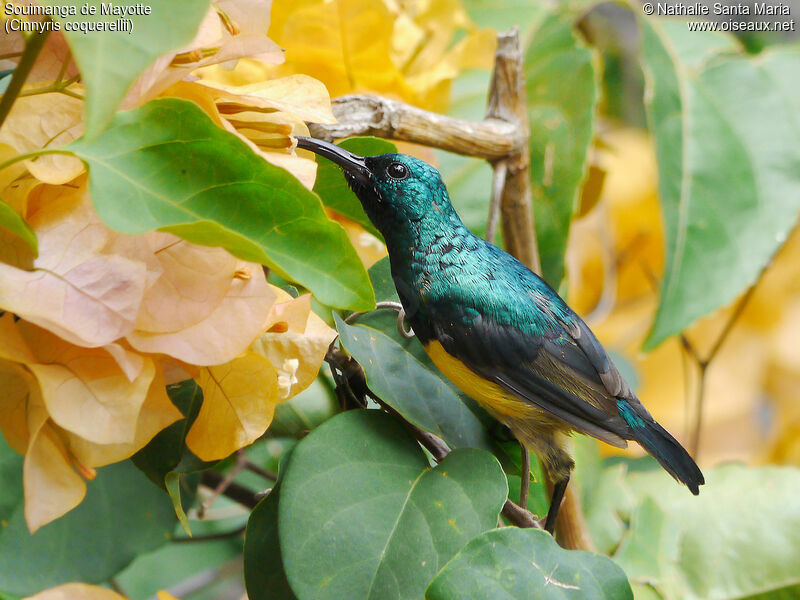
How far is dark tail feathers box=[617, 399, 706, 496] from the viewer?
0.54 metres

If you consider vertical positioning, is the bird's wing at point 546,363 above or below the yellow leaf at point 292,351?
below

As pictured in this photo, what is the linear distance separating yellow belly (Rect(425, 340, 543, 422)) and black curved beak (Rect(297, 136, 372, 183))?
126mm

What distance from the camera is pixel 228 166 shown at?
0.97 feet

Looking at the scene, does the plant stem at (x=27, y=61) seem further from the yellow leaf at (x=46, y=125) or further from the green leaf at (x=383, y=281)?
the green leaf at (x=383, y=281)

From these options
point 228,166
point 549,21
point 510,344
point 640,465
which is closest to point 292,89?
point 228,166

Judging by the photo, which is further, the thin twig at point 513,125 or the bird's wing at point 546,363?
the thin twig at point 513,125

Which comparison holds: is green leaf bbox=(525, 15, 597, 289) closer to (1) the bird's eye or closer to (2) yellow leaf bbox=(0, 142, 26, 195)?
(1) the bird's eye

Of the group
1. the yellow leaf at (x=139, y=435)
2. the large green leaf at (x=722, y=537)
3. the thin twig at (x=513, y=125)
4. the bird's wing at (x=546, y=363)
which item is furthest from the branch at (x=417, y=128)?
the large green leaf at (x=722, y=537)

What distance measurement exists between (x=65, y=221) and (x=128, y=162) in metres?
0.04

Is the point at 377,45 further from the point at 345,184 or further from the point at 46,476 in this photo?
the point at 46,476

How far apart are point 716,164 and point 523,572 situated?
1.94ft

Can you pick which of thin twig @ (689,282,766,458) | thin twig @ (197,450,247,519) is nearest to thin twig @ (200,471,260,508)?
thin twig @ (197,450,247,519)

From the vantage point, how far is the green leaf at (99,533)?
19.7 inches

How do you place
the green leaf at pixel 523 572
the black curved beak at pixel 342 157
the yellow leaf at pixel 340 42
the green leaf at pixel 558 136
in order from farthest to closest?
1. the green leaf at pixel 558 136
2. the yellow leaf at pixel 340 42
3. the black curved beak at pixel 342 157
4. the green leaf at pixel 523 572
